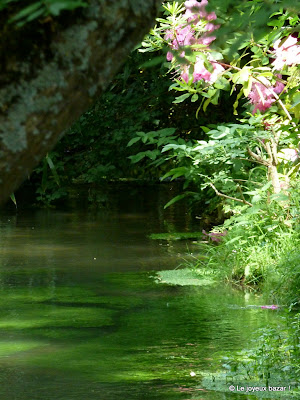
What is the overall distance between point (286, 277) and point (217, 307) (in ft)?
1.79

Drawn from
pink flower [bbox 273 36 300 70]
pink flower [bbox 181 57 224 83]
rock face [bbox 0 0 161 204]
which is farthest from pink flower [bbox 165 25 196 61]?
rock face [bbox 0 0 161 204]

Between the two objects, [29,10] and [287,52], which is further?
[287,52]

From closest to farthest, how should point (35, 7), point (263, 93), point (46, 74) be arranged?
point (35, 7)
point (46, 74)
point (263, 93)

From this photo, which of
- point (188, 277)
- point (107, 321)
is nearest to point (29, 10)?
point (107, 321)

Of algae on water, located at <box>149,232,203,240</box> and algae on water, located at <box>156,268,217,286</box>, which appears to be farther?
algae on water, located at <box>149,232,203,240</box>

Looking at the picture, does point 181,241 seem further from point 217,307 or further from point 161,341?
point 161,341

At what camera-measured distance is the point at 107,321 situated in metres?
6.36

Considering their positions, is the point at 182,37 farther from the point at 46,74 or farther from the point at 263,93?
the point at 46,74

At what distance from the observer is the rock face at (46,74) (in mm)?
1549

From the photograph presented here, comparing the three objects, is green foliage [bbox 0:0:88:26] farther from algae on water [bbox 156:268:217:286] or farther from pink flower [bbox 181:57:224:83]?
algae on water [bbox 156:268:217:286]

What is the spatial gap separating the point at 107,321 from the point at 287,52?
2.28 metres

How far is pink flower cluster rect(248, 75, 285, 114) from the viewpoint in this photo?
714 centimetres

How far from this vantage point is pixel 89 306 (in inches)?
271

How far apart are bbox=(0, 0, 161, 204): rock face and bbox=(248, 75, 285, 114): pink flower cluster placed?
5546mm
